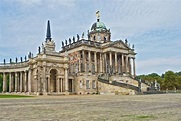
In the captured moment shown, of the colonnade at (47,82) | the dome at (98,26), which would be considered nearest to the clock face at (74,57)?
the colonnade at (47,82)

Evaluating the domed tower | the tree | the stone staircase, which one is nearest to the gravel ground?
the stone staircase

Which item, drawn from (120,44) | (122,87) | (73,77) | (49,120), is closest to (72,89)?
(73,77)

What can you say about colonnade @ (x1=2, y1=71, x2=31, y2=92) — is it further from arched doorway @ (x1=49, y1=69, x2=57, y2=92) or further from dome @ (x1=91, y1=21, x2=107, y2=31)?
dome @ (x1=91, y1=21, x2=107, y2=31)

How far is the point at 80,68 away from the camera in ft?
224

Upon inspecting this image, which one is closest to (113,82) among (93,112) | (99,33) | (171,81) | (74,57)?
(74,57)

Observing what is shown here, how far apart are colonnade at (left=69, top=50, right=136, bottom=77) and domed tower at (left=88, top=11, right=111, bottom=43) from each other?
7.93 metres

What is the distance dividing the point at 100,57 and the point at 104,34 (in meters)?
11.8

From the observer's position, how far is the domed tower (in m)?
79.2

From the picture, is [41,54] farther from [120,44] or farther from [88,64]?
[120,44]

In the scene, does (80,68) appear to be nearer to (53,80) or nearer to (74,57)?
(74,57)

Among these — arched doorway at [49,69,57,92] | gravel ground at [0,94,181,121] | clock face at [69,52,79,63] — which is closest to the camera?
gravel ground at [0,94,181,121]

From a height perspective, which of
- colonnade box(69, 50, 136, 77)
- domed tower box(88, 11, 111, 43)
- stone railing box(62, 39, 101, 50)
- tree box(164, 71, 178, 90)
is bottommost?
tree box(164, 71, 178, 90)

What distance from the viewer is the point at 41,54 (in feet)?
173

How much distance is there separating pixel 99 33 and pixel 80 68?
1798 cm
